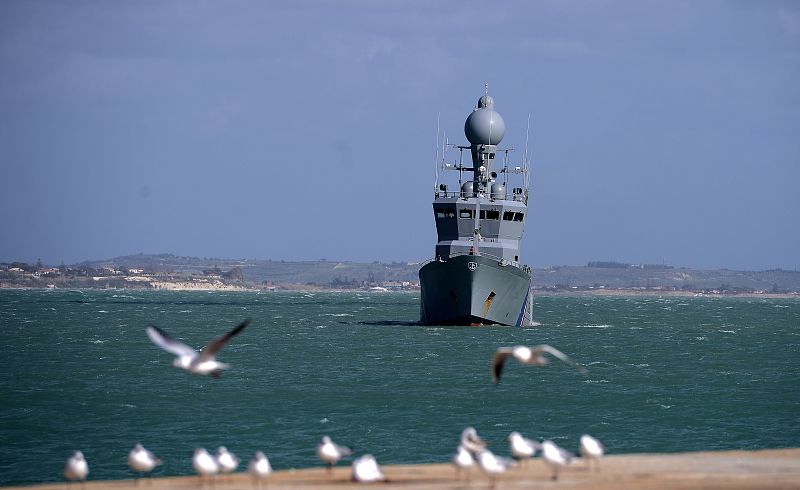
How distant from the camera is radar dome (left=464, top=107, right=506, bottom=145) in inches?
3433

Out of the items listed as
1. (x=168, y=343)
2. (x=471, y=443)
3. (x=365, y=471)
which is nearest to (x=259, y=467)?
(x=365, y=471)

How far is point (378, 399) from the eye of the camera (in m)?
44.1

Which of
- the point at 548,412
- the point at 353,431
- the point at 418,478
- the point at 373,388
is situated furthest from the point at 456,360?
the point at 418,478

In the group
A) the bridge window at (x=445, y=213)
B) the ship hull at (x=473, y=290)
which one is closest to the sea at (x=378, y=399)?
the ship hull at (x=473, y=290)

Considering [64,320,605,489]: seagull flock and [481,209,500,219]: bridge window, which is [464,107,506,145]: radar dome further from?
[64,320,605,489]: seagull flock

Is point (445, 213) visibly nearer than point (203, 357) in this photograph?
No

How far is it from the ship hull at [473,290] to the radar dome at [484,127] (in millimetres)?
11039

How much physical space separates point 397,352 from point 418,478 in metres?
44.1

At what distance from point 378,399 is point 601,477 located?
23999 mm

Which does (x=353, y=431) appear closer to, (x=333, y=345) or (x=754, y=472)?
(x=754, y=472)

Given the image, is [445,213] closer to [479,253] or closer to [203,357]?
[479,253]

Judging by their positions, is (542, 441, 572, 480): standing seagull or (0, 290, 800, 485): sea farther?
(0, 290, 800, 485): sea

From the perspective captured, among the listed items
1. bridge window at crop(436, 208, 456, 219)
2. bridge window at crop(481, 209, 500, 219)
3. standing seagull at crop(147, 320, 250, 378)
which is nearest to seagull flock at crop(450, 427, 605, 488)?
standing seagull at crop(147, 320, 250, 378)

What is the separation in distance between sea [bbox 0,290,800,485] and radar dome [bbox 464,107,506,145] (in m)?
15.4
